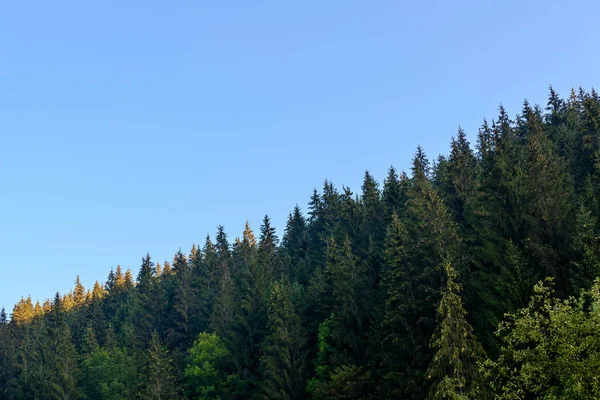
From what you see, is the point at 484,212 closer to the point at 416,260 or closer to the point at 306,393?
the point at 416,260

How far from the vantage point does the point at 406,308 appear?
41.9m

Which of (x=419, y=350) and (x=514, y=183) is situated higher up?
(x=514, y=183)

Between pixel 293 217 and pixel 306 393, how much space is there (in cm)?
5565

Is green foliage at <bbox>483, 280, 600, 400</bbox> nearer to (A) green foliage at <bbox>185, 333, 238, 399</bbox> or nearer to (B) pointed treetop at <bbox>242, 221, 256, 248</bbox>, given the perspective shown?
(A) green foliage at <bbox>185, 333, 238, 399</bbox>

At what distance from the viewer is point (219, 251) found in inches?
4437

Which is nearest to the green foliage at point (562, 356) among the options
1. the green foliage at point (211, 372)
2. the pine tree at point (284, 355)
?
the pine tree at point (284, 355)

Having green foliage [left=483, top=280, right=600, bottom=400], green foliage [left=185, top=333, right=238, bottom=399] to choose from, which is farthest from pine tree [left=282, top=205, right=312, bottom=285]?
green foliage [left=483, top=280, right=600, bottom=400]

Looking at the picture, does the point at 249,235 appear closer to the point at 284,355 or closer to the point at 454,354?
the point at 284,355

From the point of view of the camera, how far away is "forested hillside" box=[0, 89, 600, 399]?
99.5ft

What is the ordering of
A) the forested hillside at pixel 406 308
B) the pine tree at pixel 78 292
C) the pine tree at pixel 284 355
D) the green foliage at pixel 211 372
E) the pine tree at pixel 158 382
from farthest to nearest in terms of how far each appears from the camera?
the pine tree at pixel 78 292 < the green foliage at pixel 211 372 < the pine tree at pixel 158 382 < the pine tree at pixel 284 355 < the forested hillside at pixel 406 308

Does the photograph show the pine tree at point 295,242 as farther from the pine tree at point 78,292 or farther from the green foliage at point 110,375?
the pine tree at point 78,292

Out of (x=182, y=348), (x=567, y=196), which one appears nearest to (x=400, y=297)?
(x=567, y=196)

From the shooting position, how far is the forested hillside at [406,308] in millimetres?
30328

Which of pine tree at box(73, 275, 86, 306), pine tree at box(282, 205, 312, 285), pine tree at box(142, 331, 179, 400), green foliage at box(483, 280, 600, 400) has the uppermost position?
pine tree at box(73, 275, 86, 306)
